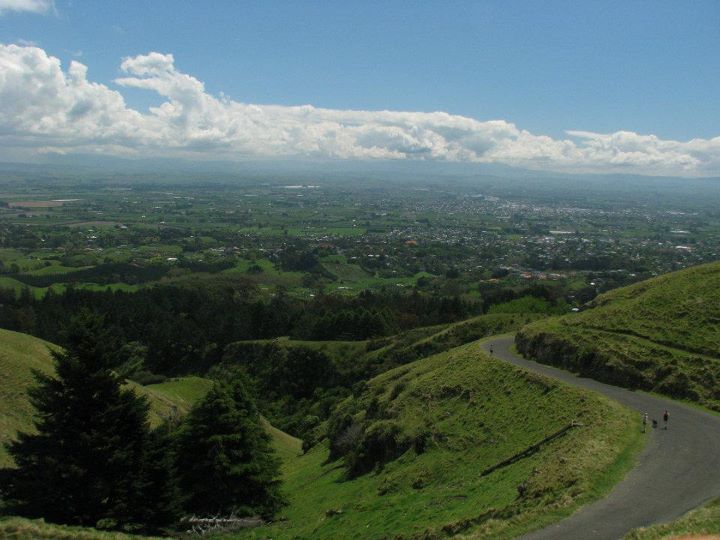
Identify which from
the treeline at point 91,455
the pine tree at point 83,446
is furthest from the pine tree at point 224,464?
the pine tree at point 83,446

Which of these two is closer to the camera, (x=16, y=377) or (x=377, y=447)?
(x=377, y=447)

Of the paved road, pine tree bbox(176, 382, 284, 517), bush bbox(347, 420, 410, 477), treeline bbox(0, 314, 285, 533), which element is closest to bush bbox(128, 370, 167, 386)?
pine tree bbox(176, 382, 284, 517)

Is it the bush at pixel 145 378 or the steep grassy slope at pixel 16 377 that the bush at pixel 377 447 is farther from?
the bush at pixel 145 378

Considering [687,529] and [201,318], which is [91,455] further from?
[201,318]

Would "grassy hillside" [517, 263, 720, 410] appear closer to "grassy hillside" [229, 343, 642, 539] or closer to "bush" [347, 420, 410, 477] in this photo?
"grassy hillside" [229, 343, 642, 539]

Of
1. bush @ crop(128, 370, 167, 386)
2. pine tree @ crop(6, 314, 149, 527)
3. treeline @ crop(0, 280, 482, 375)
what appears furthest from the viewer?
treeline @ crop(0, 280, 482, 375)

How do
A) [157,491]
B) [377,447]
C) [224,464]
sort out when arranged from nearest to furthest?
1. [157,491]
2. [224,464]
3. [377,447]

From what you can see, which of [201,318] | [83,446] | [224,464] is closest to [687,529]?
[224,464]

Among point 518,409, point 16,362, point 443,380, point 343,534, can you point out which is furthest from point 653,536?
point 16,362
